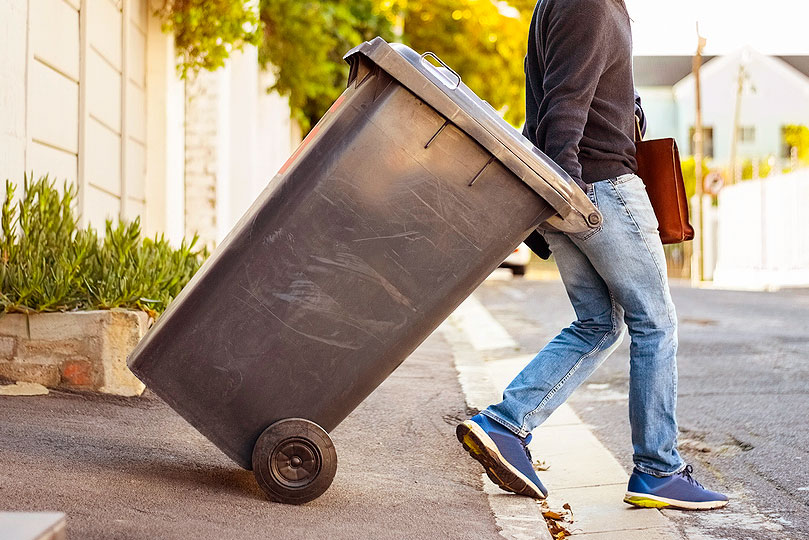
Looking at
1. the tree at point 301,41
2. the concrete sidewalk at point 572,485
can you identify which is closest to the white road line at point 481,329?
the concrete sidewalk at point 572,485

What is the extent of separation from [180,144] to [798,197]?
1350 cm

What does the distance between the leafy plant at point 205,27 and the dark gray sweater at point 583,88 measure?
5.19 m

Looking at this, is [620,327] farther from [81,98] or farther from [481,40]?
[481,40]

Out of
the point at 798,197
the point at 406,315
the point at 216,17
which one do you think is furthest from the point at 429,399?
the point at 798,197

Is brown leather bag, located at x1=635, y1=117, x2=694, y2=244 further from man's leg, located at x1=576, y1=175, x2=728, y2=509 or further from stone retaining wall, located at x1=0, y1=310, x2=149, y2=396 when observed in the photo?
stone retaining wall, located at x1=0, y1=310, x2=149, y2=396

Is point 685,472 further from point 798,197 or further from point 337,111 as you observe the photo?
point 798,197

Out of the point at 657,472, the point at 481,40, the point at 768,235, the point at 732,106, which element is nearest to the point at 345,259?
the point at 657,472

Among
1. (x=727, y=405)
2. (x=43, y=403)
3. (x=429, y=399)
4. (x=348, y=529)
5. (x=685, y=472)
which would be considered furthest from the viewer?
(x=727, y=405)

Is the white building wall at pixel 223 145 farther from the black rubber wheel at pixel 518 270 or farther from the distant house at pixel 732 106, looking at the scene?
the distant house at pixel 732 106

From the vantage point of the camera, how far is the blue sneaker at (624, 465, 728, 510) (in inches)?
131

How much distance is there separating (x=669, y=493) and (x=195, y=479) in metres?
1.52

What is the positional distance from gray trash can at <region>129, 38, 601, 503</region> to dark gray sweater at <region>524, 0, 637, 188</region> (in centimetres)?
25

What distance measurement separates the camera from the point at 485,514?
10.2ft

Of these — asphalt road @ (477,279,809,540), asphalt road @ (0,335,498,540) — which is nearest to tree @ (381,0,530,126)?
asphalt road @ (477,279,809,540)
